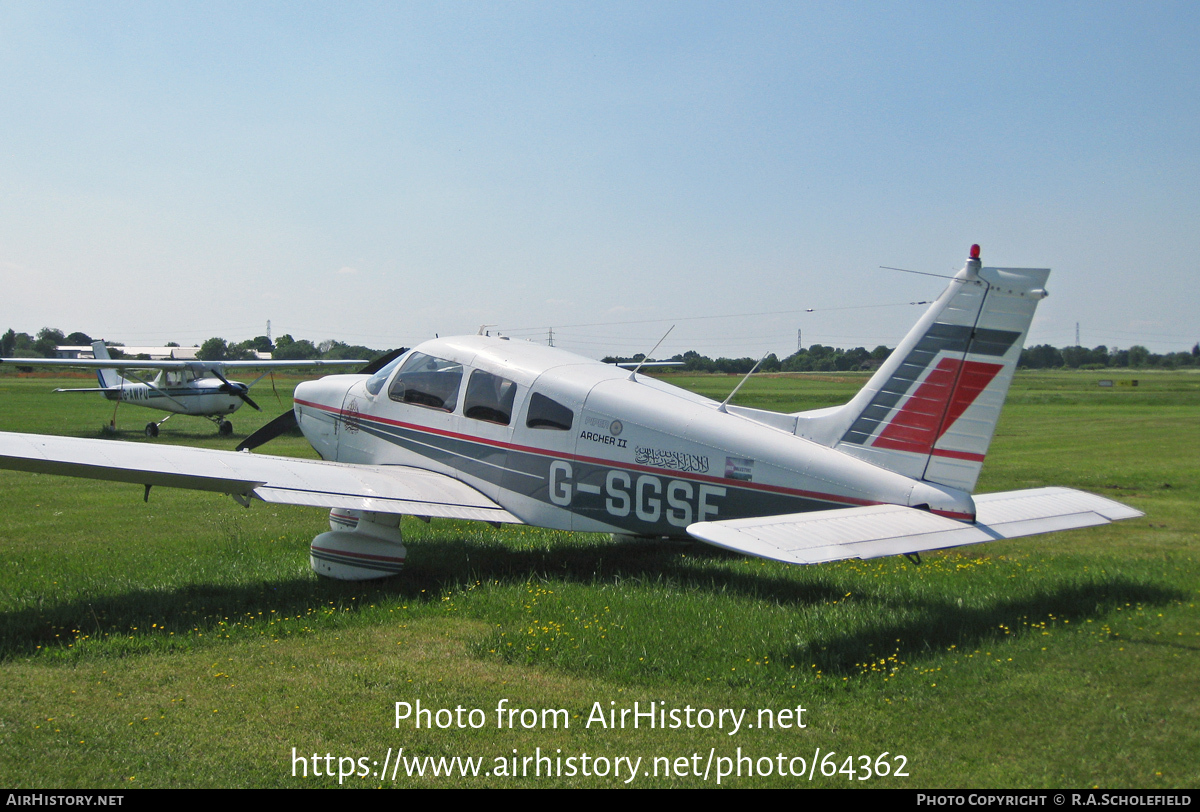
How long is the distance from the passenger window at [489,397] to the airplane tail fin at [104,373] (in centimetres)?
2593

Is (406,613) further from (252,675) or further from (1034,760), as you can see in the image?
(1034,760)

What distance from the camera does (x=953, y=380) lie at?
6590 mm

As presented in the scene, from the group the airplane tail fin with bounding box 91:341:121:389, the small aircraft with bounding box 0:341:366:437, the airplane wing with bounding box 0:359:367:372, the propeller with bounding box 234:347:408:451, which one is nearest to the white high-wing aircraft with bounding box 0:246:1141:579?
the propeller with bounding box 234:347:408:451

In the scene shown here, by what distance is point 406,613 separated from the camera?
683 cm

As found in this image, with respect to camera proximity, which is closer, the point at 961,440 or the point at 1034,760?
the point at 1034,760

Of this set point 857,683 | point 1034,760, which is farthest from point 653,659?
point 1034,760

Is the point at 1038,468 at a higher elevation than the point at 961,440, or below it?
below

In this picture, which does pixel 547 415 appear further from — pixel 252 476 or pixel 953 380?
pixel 953 380

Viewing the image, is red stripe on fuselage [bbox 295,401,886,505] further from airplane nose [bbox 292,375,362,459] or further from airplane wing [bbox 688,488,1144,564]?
airplane wing [bbox 688,488,1144,564]

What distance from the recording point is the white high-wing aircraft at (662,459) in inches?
250

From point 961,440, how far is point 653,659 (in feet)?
10.1

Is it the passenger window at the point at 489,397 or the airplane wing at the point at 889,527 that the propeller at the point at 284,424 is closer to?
the passenger window at the point at 489,397

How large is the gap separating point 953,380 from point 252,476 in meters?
6.09

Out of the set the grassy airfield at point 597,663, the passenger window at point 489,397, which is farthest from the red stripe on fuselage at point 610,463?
the grassy airfield at point 597,663
